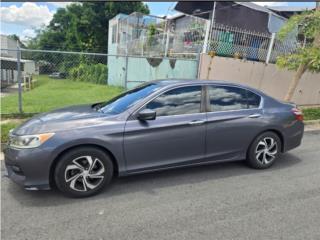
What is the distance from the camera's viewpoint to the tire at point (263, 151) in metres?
4.73

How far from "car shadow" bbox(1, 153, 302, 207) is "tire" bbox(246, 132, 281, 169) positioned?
110mm

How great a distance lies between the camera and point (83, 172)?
12.1 ft

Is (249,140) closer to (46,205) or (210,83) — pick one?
(210,83)

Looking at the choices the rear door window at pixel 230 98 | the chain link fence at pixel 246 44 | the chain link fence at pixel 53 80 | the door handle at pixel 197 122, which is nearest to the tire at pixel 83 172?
the door handle at pixel 197 122

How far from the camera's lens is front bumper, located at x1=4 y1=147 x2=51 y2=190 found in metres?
3.50

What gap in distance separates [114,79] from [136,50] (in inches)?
147

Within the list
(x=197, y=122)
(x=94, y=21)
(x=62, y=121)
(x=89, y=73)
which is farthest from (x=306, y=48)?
(x=94, y=21)

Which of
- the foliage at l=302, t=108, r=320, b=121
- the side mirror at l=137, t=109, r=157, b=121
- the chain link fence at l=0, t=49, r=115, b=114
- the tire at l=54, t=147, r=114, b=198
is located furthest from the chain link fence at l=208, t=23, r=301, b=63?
the tire at l=54, t=147, r=114, b=198

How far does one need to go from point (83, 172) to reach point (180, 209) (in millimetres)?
1235

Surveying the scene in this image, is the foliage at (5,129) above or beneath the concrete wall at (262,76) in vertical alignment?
beneath

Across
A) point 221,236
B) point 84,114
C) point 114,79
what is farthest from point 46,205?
point 114,79

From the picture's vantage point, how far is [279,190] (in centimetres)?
407

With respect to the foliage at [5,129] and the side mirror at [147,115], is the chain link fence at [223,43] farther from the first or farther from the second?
the side mirror at [147,115]

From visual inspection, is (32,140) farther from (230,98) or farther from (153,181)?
(230,98)
